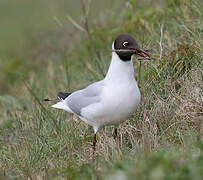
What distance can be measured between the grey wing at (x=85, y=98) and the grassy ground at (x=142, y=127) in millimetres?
239

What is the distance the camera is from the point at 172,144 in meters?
4.12

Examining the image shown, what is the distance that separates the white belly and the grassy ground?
22 centimetres

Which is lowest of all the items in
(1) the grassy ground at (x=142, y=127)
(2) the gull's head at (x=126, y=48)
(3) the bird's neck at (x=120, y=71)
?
(1) the grassy ground at (x=142, y=127)

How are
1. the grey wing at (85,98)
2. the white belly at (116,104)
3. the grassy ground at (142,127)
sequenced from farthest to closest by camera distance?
the grey wing at (85,98), the white belly at (116,104), the grassy ground at (142,127)

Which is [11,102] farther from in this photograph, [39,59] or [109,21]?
[39,59]

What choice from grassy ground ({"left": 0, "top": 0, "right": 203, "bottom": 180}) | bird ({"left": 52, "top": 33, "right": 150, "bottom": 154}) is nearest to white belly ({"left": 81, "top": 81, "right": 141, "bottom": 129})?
bird ({"left": 52, "top": 33, "right": 150, "bottom": 154})

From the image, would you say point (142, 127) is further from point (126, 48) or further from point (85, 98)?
point (126, 48)

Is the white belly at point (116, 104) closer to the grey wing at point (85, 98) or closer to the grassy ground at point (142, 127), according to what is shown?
the grey wing at point (85, 98)

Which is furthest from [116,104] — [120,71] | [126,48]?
[126,48]

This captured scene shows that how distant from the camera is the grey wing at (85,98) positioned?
442 cm

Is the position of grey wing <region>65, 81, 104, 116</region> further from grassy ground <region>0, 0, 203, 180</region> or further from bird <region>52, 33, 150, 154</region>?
grassy ground <region>0, 0, 203, 180</region>

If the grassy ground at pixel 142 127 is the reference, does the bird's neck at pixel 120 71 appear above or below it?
above

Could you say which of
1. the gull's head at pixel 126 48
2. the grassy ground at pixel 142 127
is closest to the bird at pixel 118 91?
the gull's head at pixel 126 48

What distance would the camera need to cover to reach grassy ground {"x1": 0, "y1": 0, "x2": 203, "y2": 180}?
3396 millimetres
